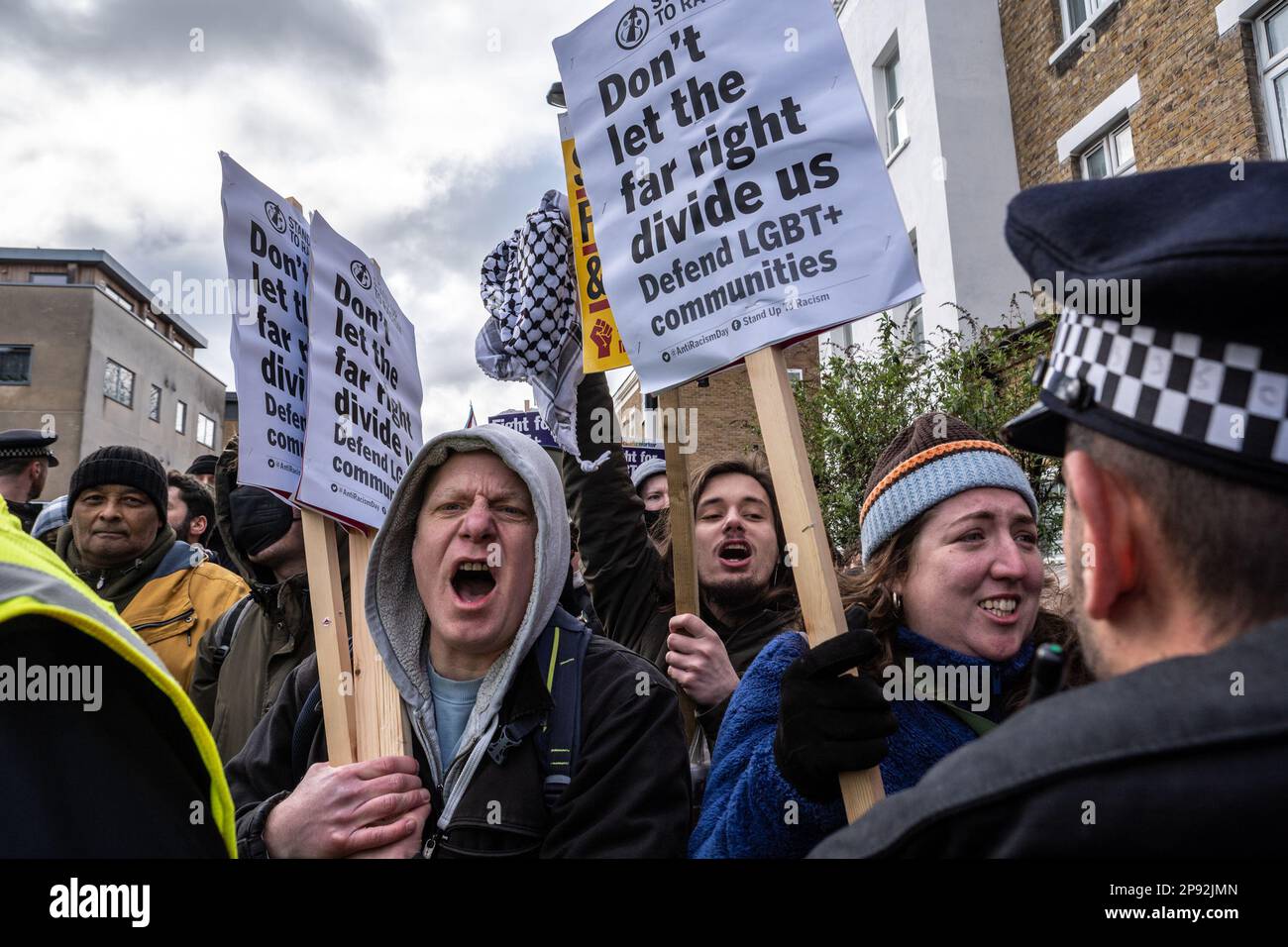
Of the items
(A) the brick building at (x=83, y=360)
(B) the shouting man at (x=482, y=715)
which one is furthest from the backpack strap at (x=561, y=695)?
(A) the brick building at (x=83, y=360)

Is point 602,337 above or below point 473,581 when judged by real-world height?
above

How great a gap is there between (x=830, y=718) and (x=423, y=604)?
→ 1.28 meters

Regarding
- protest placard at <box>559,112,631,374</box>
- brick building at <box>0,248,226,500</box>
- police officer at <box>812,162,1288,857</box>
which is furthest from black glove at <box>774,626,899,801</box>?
brick building at <box>0,248,226,500</box>

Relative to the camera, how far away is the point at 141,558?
4.25 meters

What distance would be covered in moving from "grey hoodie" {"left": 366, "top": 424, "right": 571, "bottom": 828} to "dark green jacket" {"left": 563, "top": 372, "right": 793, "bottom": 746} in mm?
737

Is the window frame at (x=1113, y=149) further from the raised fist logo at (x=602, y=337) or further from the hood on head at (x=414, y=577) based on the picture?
the hood on head at (x=414, y=577)

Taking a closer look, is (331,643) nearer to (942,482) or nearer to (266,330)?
(266,330)

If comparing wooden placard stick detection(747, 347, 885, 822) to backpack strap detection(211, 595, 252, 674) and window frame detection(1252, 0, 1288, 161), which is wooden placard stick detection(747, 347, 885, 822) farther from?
window frame detection(1252, 0, 1288, 161)

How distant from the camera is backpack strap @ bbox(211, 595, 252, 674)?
3752 millimetres

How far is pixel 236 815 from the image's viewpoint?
2.20 m

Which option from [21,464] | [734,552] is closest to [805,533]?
[734,552]

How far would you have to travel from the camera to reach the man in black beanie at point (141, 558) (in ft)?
13.4
